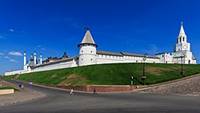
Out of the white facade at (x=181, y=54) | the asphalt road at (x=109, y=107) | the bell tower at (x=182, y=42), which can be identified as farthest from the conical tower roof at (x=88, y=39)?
the asphalt road at (x=109, y=107)

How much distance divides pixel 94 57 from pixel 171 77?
4319 cm

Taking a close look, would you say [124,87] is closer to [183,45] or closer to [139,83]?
[139,83]

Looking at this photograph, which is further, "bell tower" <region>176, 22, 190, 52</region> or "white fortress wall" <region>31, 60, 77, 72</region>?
"bell tower" <region>176, 22, 190, 52</region>

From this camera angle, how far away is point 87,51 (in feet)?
366

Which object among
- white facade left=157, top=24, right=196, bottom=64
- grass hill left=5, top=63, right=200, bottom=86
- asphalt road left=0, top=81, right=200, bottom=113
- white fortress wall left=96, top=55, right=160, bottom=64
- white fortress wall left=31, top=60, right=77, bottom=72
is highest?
white facade left=157, top=24, right=196, bottom=64

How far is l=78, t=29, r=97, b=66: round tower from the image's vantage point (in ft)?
365

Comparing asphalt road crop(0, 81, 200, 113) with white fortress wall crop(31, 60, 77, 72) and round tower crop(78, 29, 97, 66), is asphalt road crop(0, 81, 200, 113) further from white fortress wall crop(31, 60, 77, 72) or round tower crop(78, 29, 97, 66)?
white fortress wall crop(31, 60, 77, 72)

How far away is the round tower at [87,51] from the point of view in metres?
111

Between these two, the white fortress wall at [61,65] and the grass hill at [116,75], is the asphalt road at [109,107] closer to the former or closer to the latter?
the grass hill at [116,75]

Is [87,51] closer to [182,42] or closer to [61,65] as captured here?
[61,65]

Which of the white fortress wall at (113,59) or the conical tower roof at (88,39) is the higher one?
the conical tower roof at (88,39)

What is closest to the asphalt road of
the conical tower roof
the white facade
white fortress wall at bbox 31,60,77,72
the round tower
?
the round tower

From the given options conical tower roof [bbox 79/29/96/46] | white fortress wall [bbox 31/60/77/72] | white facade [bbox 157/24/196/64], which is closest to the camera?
conical tower roof [bbox 79/29/96/46]

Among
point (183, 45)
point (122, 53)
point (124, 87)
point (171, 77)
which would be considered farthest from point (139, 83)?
point (183, 45)
